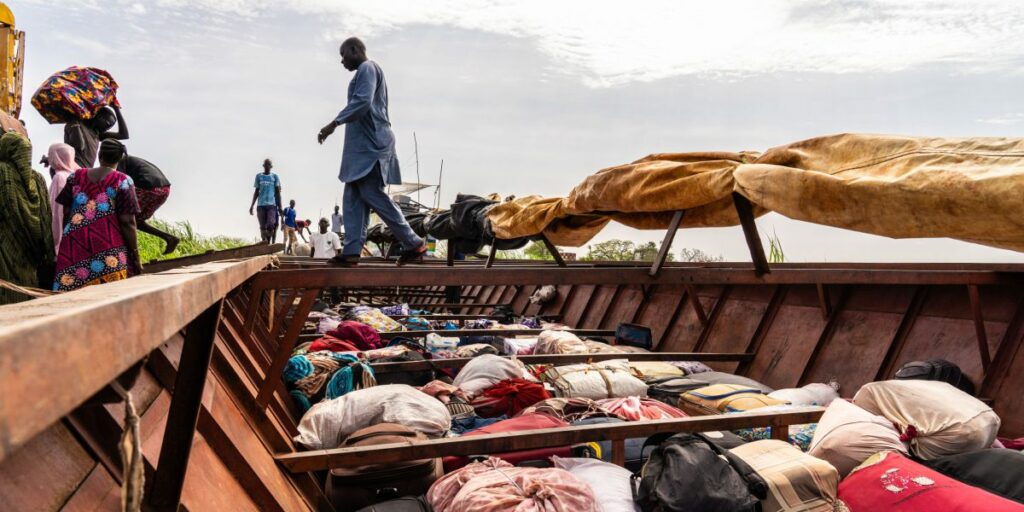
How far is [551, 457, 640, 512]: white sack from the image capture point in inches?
99.6

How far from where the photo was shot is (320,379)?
399 centimetres

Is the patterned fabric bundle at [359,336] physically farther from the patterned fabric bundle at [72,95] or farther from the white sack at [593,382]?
the patterned fabric bundle at [72,95]

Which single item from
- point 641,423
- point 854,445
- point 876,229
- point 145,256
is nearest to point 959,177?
point 876,229

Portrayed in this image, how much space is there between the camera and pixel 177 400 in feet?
4.62

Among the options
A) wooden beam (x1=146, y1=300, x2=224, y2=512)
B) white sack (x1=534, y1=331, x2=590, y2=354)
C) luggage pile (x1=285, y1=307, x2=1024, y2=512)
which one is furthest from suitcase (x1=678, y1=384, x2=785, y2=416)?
wooden beam (x1=146, y1=300, x2=224, y2=512)

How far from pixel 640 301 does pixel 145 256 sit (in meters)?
7.93

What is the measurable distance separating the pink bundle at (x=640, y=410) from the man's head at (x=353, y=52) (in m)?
3.54

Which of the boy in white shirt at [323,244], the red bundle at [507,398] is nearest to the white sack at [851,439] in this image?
the red bundle at [507,398]

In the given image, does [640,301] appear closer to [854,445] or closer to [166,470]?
[854,445]

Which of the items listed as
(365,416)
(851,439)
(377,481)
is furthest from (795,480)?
(365,416)

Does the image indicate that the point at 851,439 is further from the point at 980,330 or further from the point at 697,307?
the point at 697,307

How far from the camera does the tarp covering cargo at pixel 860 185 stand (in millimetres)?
2049

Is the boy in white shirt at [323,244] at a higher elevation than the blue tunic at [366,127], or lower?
lower

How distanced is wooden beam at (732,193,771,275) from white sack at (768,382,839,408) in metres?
1.18
